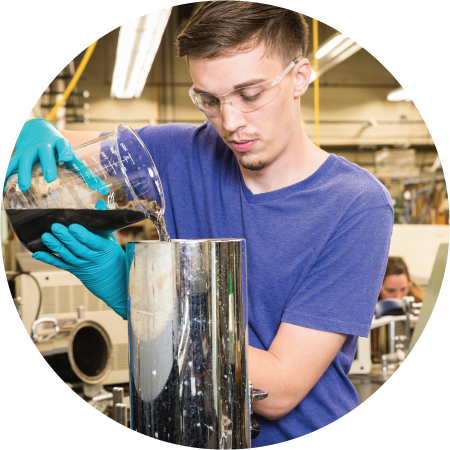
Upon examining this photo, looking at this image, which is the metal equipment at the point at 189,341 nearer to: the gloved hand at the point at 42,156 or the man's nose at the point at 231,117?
the gloved hand at the point at 42,156

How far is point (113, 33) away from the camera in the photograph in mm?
7395

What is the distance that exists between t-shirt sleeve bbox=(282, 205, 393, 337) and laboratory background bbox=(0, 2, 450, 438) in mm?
545

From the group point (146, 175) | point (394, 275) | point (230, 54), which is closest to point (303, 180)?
point (230, 54)

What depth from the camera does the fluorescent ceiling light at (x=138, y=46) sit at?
10.4ft

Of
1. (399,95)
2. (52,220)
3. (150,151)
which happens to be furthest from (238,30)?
(399,95)

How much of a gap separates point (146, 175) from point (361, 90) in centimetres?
889

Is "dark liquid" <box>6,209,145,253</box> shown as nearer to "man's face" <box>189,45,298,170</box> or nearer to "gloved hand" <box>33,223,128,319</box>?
"gloved hand" <box>33,223,128,319</box>

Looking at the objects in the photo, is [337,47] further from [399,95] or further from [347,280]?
[347,280]

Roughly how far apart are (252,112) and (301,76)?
24 centimetres

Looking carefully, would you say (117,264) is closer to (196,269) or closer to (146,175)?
(146,175)

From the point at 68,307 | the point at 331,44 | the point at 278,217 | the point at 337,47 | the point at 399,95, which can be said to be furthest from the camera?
the point at 399,95

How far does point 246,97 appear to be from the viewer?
3.48 ft

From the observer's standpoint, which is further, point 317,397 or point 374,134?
point 374,134

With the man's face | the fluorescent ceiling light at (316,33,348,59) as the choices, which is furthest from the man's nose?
the fluorescent ceiling light at (316,33,348,59)
